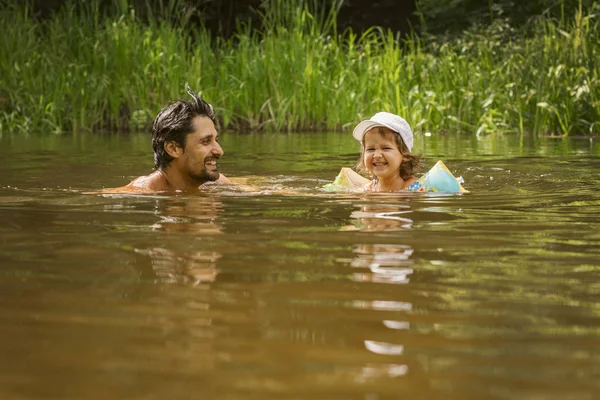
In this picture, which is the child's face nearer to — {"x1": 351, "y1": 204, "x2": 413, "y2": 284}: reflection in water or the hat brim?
the hat brim

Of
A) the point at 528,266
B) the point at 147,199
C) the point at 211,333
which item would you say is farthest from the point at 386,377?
the point at 147,199

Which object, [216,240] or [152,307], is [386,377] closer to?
[152,307]

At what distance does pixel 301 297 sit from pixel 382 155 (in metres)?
4.11

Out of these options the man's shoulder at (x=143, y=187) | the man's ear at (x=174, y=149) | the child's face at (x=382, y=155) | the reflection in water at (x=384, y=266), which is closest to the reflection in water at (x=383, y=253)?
the reflection in water at (x=384, y=266)

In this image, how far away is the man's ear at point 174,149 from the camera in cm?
747

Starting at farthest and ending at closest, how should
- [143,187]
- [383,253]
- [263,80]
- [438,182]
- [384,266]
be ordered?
[263,80], [143,187], [438,182], [383,253], [384,266]

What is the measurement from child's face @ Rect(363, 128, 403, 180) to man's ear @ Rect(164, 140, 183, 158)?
128 cm

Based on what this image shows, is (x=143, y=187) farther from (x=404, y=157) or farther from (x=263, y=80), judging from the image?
(x=263, y=80)

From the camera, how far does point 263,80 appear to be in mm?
14656

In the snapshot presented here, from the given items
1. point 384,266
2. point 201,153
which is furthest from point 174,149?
point 384,266

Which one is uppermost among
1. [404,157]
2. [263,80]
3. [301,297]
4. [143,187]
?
[263,80]

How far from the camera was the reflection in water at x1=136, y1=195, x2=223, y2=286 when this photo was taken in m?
3.51

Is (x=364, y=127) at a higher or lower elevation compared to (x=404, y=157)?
higher

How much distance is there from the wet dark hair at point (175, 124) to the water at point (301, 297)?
3.77ft
